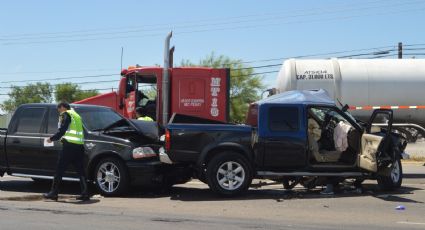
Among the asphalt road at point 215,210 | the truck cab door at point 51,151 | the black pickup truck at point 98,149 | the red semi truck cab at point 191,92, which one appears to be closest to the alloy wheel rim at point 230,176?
the asphalt road at point 215,210

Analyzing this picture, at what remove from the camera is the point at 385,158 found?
9648mm

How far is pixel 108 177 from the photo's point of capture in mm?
9734

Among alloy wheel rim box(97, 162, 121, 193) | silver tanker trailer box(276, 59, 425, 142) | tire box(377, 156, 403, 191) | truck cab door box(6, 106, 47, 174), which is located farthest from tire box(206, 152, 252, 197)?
silver tanker trailer box(276, 59, 425, 142)

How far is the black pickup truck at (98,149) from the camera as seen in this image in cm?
965

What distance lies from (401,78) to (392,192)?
5373 mm

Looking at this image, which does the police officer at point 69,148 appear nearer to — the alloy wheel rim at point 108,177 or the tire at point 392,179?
the alloy wheel rim at point 108,177

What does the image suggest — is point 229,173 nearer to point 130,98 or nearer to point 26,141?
point 26,141

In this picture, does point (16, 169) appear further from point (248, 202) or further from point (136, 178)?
point (248, 202)

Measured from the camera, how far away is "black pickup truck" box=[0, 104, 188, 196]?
380 inches

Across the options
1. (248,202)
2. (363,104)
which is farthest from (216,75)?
(248,202)

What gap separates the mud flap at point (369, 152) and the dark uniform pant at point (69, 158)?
4.88 meters

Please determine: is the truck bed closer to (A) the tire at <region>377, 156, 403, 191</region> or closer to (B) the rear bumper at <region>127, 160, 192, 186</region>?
(B) the rear bumper at <region>127, 160, 192, 186</region>

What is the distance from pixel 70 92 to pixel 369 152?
225 ft

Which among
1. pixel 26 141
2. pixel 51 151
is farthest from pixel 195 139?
pixel 26 141
